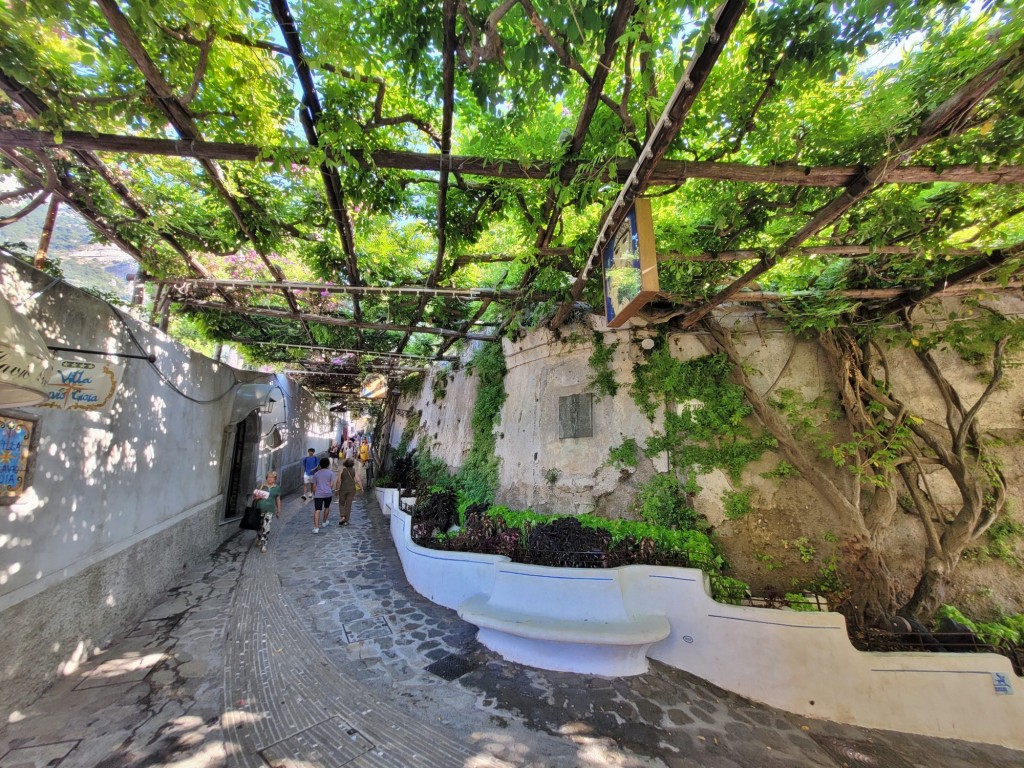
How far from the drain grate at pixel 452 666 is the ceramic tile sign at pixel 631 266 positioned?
3.75m

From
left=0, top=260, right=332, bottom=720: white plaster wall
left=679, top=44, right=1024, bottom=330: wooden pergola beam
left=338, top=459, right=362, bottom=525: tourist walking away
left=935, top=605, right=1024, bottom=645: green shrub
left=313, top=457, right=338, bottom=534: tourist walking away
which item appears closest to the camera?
left=679, top=44, right=1024, bottom=330: wooden pergola beam

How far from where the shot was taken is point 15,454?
307cm

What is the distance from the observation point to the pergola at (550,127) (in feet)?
7.59

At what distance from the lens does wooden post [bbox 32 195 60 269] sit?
410cm

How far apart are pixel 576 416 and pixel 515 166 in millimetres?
4233

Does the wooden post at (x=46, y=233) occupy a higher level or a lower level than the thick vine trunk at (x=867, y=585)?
higher

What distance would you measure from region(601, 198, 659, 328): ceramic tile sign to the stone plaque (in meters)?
3.01

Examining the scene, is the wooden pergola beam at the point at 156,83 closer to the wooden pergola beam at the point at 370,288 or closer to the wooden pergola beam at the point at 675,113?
the wooden pergola beam at the point at 370,288

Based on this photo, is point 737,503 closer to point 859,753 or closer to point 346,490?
point 859,753

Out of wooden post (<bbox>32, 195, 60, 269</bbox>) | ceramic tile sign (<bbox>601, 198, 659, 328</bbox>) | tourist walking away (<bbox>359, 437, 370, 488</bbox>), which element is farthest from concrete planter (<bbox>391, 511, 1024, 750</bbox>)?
tourist walking away (<bbox>359, 437, 370, 488</bbox>)

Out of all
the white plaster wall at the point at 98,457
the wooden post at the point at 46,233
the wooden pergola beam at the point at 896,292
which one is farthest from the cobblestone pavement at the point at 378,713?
the wooden pergola beam at the point at 896,292

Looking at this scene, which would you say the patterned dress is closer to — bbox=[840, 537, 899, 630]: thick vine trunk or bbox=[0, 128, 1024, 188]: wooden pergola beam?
bbox=[0, 128, 1024, 188]: wooden pergola beam

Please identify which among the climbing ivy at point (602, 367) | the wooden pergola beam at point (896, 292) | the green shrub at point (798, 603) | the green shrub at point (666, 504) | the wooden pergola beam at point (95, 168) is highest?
the wooden pergola beam at point (95, 168)

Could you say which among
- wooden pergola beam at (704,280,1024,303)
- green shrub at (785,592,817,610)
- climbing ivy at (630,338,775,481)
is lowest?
green shrub at (785,592,817,610)
